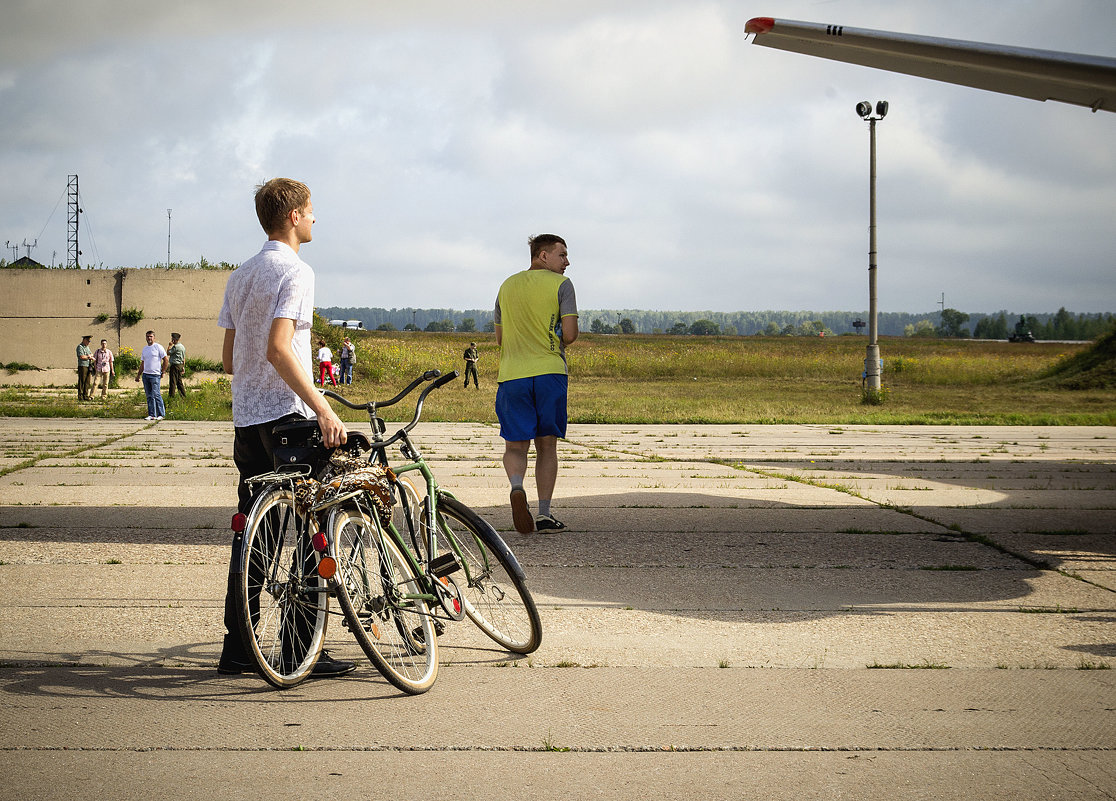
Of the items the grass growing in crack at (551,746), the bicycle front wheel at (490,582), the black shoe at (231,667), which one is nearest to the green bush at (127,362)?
the black shoe at (231,667)

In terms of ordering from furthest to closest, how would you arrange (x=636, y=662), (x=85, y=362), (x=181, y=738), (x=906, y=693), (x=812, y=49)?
(x=85, y=362) → (x=812, y=49) → (x=636, y=662) → (x=906, y=693) → (x=181, y=738)

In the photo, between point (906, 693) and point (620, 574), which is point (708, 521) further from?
point (906, 693)

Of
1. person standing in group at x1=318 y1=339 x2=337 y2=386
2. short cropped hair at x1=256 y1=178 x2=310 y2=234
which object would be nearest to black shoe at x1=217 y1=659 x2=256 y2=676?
short cropped hair at x1=256 y1=178 x2=310 y2=234

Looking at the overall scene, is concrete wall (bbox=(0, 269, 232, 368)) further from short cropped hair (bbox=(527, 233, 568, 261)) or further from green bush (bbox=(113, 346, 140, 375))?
short cropped hair (bbox=(527, 233, 568, 261))

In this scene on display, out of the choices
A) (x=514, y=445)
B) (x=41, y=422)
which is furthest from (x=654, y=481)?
(x=41, y=422)

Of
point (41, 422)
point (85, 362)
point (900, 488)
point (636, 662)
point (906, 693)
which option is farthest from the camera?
point (85, 362)

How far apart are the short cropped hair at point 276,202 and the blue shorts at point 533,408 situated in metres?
3.15

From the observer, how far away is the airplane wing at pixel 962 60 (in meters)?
7.35

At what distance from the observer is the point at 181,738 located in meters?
3.47

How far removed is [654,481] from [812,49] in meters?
4.85

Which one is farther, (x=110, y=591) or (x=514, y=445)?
(x=514, y=445)

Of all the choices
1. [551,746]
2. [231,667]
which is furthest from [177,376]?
[551,746]

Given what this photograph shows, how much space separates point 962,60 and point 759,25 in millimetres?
1595

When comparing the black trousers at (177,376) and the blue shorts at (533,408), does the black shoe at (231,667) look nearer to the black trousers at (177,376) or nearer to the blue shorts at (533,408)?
the blue shorts at (533,408)
